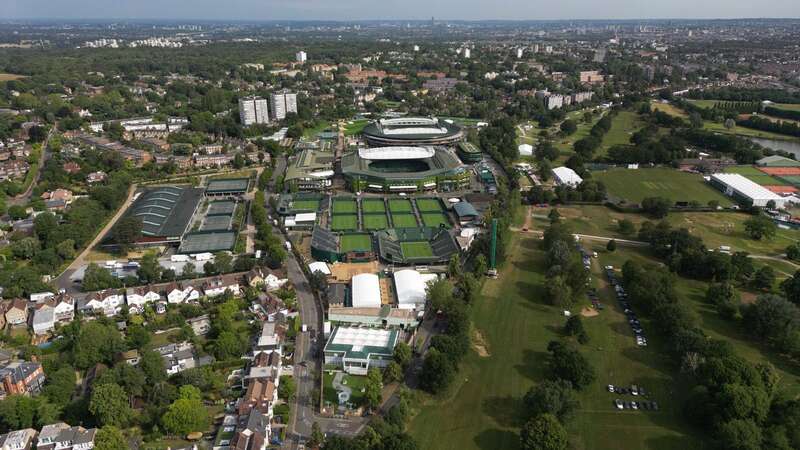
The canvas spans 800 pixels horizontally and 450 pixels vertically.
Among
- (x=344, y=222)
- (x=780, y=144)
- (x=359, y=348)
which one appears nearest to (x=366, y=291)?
(x=359, y=348)

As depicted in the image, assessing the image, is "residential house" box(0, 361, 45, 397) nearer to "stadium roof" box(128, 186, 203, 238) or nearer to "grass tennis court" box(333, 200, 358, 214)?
"stadium roof" box(128, 186, 203, 238)

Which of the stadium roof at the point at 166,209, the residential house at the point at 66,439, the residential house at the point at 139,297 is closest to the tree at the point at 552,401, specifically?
the residential house at the point at 66,439

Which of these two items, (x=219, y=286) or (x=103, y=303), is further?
(x=219, y=286)

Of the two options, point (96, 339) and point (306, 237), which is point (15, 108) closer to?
point (306, 237)

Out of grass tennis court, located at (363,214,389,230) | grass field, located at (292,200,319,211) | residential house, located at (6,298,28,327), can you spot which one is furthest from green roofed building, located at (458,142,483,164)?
residential house, located at (6,298,28,327)

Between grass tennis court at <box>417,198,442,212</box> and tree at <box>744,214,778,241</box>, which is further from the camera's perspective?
grass tennis court at <box>417,198,442,212</box>

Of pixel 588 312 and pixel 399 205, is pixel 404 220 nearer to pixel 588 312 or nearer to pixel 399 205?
pixel 399 205

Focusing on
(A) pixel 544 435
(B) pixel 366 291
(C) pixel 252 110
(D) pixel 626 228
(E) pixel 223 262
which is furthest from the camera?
(C) pixel 252 110
